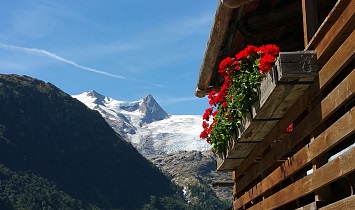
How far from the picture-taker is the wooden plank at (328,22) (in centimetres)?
445

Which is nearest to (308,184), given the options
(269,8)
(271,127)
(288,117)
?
(288,117)

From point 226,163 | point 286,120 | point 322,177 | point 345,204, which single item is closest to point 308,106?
point 286,120

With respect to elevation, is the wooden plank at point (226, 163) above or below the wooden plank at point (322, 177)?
above

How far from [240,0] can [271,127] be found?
1749 millimetres

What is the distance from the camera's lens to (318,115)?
5.04 meters

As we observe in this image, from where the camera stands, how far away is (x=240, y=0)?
5.97 m

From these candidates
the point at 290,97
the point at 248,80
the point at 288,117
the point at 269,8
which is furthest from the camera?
the point at 269,8

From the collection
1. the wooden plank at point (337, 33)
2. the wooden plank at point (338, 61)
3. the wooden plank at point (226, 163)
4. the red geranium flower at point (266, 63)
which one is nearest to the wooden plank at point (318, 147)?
the wooden plank at point (338, 61)

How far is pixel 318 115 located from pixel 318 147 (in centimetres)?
30

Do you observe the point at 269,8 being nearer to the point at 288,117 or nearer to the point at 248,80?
the point at 248,80

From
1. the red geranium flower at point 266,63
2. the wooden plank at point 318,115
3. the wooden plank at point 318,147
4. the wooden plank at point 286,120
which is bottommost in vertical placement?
the wooden plank at point 318,147

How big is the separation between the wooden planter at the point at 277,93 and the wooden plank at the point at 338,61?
0.69 feet

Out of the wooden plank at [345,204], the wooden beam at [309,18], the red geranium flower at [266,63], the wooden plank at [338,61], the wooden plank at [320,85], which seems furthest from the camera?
the red geranium flower at [266,63]

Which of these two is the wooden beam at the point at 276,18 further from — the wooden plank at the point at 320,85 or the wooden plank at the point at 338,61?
the wooden plank at the point at 338,61
